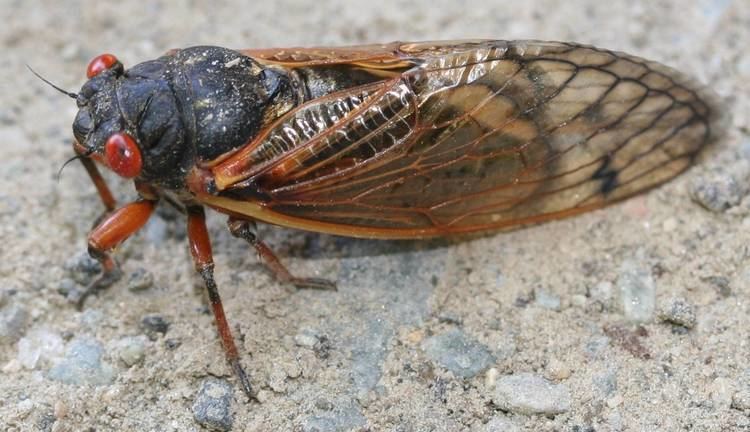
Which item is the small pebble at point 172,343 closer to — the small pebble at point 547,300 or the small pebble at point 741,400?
the small pebble at point 547,300

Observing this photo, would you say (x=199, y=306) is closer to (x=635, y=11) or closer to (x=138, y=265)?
(x=138, y=265)

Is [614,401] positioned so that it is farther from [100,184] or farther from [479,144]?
[100,184]

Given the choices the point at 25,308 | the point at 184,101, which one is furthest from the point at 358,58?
the point at 25,308

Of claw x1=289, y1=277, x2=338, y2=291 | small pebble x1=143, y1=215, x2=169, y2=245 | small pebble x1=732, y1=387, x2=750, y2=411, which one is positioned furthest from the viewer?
small pebble x1=143, y1=215, x2=169, y2=245

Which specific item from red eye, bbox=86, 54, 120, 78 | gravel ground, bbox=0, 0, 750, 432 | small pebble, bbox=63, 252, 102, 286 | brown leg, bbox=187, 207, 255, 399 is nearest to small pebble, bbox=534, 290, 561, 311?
gravel ground, bbox=0, 0, 750, 432

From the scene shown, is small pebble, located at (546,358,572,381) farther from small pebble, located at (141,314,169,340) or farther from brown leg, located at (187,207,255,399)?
small pebble, located at (141,314,169,340)

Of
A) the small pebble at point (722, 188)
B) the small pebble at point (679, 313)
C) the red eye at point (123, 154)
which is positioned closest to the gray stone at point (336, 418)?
the red eye at point (123, 154)
